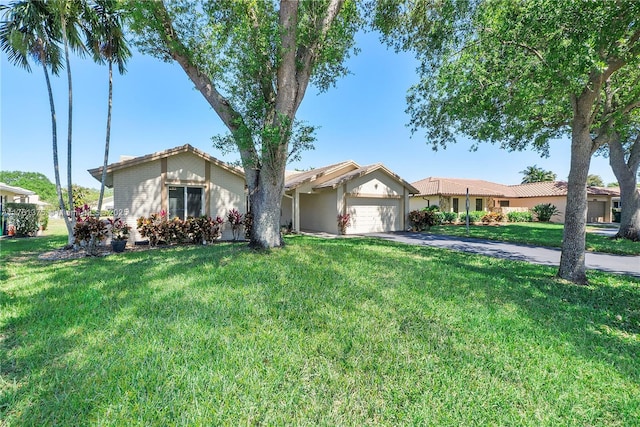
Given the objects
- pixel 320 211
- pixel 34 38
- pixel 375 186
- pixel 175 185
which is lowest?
pixel 320 211

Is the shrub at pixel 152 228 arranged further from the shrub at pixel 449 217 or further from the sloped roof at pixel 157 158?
the shrub at pixel 449 217

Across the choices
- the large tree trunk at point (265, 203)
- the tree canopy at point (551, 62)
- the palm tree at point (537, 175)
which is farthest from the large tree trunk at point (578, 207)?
the palm tree at point (537, 175)

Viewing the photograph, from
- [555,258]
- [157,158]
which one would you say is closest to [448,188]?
[555,258]

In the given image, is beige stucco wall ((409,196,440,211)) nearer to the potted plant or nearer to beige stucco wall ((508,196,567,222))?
beige stucco wall ((508,196,567,222))

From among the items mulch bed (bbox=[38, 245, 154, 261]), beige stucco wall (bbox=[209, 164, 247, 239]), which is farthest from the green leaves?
mulch bed (bbox=[38, 245, 154, 261])

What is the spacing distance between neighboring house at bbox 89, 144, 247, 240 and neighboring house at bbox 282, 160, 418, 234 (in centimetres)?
428

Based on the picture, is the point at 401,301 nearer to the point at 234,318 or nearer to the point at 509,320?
the point at 509,320

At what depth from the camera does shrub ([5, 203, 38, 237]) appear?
14.9m

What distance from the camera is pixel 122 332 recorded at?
11.3 feet

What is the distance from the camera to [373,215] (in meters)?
18.4

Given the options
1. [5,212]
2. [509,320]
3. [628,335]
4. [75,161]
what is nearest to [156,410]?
[509,320]

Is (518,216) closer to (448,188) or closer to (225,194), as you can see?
(448,188)

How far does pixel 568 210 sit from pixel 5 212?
24771 mm

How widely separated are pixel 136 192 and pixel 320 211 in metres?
10.7
